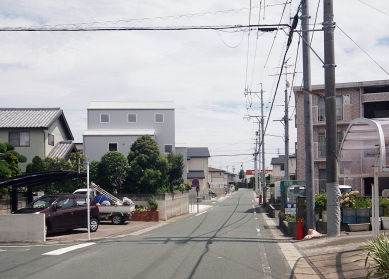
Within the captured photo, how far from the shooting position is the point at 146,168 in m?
32.3

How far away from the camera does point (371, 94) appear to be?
130 feet

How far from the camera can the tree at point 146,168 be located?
104ft

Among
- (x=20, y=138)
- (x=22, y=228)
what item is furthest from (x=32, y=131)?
(x=22, y=228)

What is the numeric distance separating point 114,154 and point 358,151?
20.4 meters

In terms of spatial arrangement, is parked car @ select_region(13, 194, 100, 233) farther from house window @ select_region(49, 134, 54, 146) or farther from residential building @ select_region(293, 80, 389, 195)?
residential building @ select_region(293, 80, 389, 195)

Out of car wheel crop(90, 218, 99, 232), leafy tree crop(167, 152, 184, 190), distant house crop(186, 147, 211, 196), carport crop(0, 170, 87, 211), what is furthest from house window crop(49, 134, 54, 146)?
distant house crop(186, 147, 211, 196)

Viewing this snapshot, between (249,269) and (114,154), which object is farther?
(114,154)

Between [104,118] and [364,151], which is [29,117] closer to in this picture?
[104,118]

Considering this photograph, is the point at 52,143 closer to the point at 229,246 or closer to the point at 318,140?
the point at 318,140

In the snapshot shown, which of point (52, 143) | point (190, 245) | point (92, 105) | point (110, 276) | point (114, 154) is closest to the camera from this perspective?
point (110, 276)

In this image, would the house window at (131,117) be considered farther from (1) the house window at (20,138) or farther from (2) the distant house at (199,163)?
(2) the distant house at (199,163)

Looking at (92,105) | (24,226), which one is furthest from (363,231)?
(92,105)

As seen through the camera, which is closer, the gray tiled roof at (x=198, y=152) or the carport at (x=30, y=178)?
the carport at (x=30, y=178)

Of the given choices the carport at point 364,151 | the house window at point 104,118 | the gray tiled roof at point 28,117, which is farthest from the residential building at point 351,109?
the carport at point 364,151
